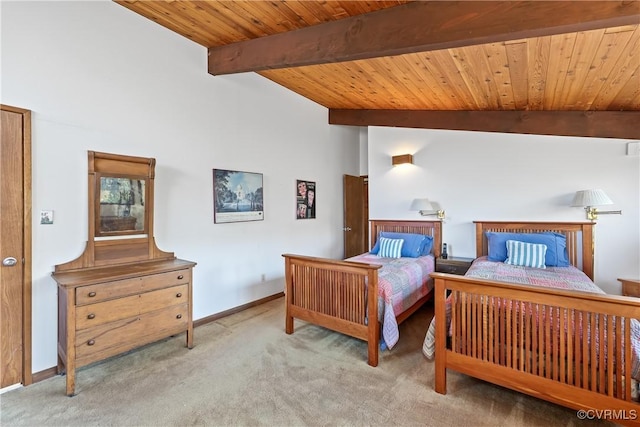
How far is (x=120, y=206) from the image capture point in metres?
2.83

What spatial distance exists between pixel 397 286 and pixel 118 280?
2508 millimetres

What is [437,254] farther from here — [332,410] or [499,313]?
[332,410]

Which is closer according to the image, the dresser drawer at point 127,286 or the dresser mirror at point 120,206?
the dresser drawer at point 127,286

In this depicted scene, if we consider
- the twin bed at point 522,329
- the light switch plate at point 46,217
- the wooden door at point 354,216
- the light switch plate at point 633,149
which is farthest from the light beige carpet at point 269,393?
the wooden door at point 354,216

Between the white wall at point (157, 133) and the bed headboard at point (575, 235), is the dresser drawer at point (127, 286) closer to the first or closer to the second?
the white wall at point (157, 133)

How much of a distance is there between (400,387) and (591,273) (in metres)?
2.97

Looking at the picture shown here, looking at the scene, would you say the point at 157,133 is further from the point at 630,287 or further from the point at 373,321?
the point at 630,287

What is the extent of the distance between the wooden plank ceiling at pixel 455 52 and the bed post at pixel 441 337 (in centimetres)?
A: 175

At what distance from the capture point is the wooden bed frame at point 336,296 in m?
2.60

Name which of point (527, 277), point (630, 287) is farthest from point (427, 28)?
point (630, 287)

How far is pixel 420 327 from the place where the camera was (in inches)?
134

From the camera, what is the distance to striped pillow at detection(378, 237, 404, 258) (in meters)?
4.20

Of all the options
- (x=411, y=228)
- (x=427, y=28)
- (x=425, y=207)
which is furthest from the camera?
(x=411, y=228)

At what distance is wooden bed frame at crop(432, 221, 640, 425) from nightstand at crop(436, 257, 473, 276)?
1.92 metres
